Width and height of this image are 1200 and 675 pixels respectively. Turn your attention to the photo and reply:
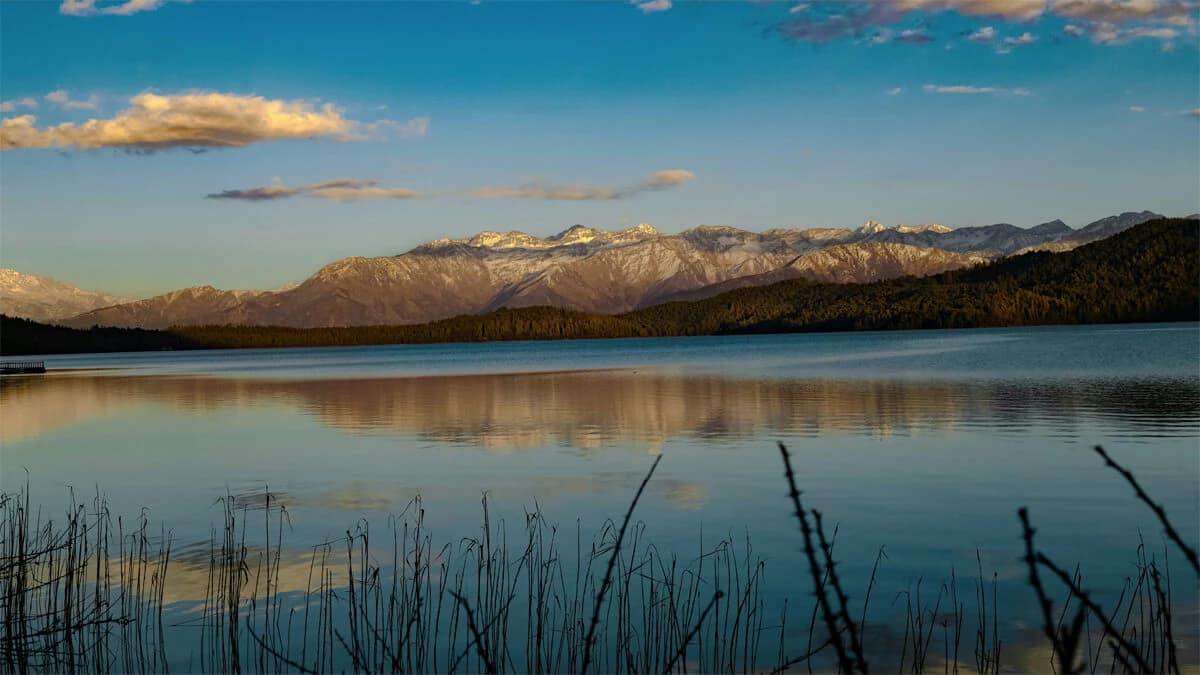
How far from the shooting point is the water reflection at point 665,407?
3253 centimetres

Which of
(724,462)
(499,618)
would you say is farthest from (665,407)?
(499,618)

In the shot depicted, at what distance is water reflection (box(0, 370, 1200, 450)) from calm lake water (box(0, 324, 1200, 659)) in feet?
0.69

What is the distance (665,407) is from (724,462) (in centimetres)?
1799

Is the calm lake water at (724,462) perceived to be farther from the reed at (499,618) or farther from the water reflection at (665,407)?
the reed at (499,618)

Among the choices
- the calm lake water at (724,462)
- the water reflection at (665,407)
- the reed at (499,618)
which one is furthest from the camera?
the water reflection at (665,407)

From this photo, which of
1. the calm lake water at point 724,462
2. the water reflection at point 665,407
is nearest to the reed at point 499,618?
the calm lake water at point 724,462

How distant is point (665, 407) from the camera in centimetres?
4359

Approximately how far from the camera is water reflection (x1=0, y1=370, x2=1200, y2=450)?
107ft

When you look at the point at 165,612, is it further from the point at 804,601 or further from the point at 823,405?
the point at 823,405

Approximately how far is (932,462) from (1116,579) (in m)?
11.5

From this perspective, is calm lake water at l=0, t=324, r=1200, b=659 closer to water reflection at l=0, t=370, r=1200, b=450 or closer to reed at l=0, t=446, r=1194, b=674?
water reflection at l=0, t=370, r=1200, b=450

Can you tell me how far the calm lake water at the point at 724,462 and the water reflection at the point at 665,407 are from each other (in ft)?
0.69

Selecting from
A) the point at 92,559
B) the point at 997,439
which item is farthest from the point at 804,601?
the point at 997,439

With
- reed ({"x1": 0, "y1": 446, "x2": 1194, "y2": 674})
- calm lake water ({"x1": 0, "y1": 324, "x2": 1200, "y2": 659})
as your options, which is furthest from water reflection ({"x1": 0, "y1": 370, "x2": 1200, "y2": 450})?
reed ({"x1": 0, "y1": 446, "x2": 1194, "y2": 674})
